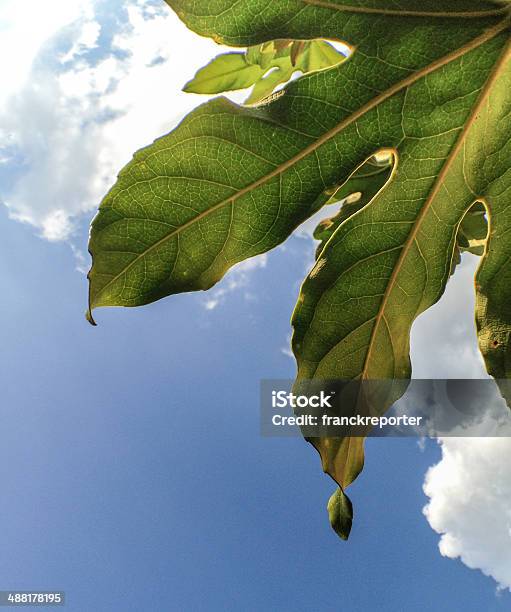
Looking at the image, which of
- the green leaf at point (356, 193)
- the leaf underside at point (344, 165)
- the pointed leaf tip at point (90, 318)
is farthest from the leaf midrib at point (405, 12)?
the pointed leaf tip at point (90, 318)

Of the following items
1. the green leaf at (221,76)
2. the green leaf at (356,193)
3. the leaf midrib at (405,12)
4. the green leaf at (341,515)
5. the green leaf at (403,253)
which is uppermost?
the green leaf at (221,76)

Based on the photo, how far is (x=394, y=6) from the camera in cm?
116

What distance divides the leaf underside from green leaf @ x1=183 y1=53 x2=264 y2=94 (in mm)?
1054

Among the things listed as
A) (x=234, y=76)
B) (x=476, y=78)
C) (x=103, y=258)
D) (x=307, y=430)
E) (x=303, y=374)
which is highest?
(x=234, y=76)

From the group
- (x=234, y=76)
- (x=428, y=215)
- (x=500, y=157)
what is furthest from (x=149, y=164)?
(x=234, y=76)

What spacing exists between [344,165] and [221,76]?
114cm

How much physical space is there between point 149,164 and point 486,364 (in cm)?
86

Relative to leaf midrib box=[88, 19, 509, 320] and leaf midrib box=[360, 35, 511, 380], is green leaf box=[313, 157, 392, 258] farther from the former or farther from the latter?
leaf midrib box=[88, 19, 509, 320]

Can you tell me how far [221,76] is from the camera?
2209mm

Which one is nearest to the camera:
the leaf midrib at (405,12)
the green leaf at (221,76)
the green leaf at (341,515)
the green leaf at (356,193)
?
the leaf midrib at (405,12)

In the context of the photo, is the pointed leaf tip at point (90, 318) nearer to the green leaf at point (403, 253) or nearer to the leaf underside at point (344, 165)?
the leaf underside at point (344, 165)

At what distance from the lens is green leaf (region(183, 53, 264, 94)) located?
7.20ft

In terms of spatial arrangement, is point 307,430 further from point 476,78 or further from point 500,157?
point 476,78

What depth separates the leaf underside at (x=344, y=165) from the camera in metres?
1.18
